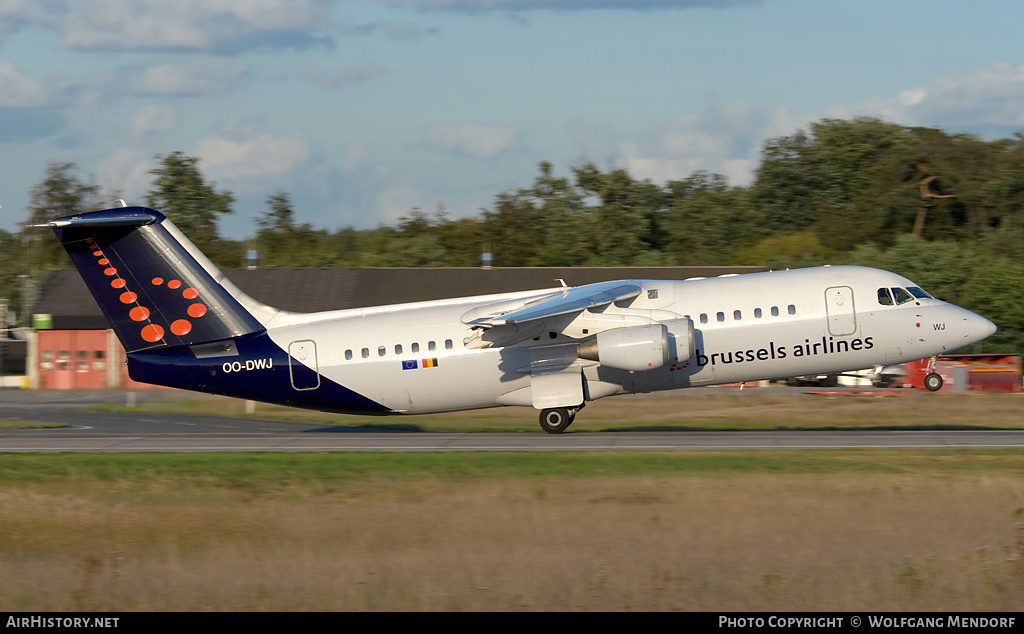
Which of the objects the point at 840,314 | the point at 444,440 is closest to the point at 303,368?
the point at 444,440

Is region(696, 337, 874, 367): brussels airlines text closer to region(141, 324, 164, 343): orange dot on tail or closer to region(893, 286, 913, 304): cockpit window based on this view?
region(893, 286, 913, 304): cockpit window

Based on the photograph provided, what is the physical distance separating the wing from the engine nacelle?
3.13ft

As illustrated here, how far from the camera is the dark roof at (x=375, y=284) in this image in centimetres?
5028

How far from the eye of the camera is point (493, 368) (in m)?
25.7

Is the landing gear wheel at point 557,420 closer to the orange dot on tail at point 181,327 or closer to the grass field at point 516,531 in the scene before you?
the grass field at point 516,531

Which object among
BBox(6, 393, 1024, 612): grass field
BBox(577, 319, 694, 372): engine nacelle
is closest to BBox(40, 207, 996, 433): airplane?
BBox(577, 319, 694, 372): engine nacelle

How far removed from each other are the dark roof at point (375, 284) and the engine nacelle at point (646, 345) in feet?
82.1

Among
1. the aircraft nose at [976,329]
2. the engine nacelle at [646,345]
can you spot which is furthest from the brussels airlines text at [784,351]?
the aircraft nose at [976,329]

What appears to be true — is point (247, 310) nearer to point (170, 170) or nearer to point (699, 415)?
point (699, 415)

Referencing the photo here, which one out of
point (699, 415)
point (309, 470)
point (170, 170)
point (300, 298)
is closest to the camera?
point (309, 470)

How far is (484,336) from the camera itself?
25.5m

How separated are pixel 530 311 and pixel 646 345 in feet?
9.03
